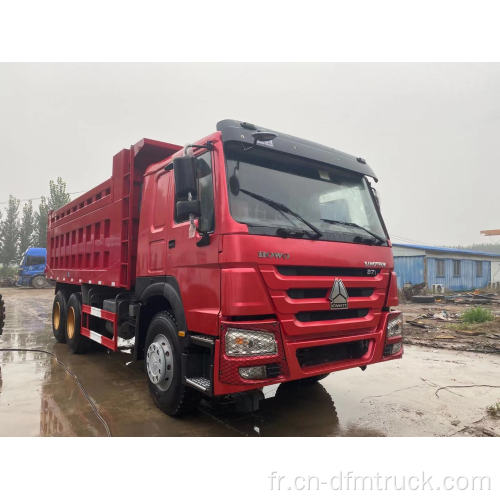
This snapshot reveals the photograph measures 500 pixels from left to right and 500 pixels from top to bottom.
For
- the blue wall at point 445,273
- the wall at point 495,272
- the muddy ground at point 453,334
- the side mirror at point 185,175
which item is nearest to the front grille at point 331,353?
the side mirror at point 185,175

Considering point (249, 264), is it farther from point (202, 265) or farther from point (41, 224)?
A: point (41, 224)

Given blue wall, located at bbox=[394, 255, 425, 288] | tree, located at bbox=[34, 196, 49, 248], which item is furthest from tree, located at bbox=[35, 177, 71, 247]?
blue wall, located at bbox=[394, 255, 425, 288]

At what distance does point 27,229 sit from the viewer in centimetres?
3878

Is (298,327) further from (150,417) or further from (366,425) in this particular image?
(150,417)

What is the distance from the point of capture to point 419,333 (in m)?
8.48

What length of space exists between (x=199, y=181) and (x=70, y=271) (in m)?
4.27

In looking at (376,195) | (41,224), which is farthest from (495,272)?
(41,224)

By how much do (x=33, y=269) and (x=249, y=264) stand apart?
27275mm

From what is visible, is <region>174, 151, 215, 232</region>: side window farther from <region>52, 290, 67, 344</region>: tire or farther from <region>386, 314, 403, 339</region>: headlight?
<region>52, 290, 67, 344</region>: tire

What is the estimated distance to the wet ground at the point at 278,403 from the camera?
3.39m

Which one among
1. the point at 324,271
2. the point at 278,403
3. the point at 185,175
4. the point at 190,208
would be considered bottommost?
the point at 278,403

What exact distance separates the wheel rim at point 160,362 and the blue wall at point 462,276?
19703 millimetres

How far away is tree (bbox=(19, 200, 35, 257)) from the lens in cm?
3844

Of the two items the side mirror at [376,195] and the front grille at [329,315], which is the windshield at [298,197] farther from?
the front grille at [329,315]
